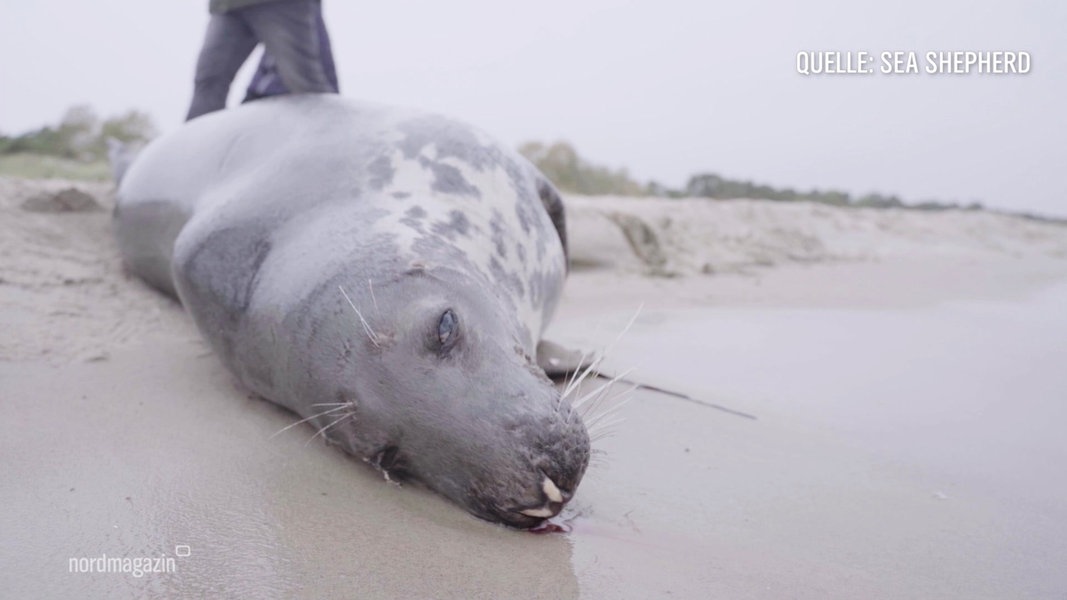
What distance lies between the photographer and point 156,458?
1950 millimetres

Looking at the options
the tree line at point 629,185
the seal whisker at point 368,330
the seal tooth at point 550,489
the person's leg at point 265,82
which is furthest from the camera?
the tree line at point 629,185

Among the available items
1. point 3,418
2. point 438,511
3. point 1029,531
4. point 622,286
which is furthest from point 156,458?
point 622,286

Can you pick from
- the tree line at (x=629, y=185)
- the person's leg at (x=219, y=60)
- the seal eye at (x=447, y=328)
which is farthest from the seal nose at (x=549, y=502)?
the tree line at (x=629, y=185)

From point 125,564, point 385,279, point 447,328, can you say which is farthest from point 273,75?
point 125,564

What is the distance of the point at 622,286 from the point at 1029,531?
142 inches

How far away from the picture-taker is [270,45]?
11.6 feet

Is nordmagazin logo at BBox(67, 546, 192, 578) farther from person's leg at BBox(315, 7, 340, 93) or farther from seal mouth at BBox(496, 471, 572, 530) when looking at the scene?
person's leg at BBox(315, 7, 340, 93)

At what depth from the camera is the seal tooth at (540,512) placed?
1.63 metres

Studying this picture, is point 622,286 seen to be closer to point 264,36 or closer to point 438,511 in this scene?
point 264,36

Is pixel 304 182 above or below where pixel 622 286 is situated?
above

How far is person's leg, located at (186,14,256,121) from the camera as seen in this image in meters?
3.97

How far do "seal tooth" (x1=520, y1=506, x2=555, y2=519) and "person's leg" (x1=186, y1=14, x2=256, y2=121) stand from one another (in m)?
3.18

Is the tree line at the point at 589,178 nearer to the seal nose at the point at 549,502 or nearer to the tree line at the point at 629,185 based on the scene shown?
the tree line at the point at 629,185

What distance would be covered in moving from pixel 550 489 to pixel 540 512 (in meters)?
0.05
